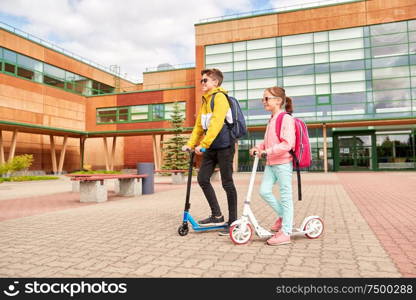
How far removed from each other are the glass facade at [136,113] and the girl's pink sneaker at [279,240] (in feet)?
95.2

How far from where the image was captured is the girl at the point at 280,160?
3646 millimetres

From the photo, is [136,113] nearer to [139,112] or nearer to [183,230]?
[139,112]

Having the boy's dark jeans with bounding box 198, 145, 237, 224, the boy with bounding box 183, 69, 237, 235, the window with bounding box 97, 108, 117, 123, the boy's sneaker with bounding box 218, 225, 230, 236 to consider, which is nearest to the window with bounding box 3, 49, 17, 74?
the window with bounding box 97, 108, 117, 123

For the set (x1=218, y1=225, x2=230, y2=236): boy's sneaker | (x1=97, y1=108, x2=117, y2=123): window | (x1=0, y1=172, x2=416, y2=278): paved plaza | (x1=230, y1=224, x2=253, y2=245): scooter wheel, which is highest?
(x1=97, y1=108, x2=117, y2=123): window

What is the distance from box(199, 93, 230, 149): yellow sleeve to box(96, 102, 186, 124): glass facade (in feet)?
93.2

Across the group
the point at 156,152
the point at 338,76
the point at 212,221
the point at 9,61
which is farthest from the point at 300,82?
the point at 212,221

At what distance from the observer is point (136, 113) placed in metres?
33.9

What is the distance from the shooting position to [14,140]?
25094mm

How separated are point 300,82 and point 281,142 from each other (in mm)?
26565

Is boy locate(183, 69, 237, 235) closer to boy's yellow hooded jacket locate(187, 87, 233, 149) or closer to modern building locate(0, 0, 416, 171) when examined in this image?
boy's yellow hooded jacket locate(187, 87, 233, 149)

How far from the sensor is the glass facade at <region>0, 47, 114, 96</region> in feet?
88.0

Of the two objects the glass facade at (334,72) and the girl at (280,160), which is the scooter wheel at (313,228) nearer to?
the girl at (280,160)

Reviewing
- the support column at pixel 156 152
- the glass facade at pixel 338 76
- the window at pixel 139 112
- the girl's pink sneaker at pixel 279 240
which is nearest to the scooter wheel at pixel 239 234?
the girl's pink sneaker at pixel 279 240

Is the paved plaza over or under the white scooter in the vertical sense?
under
